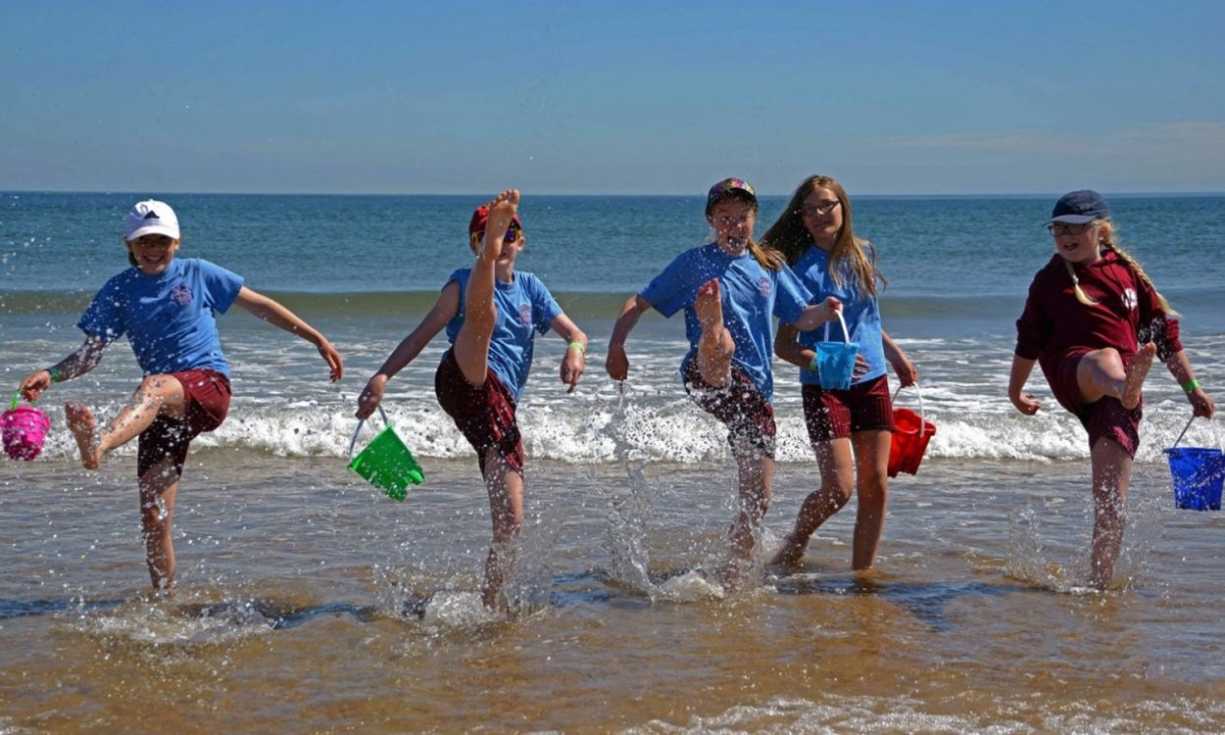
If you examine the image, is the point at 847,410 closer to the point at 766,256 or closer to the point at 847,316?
the point at 847,316

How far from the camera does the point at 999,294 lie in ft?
74.5

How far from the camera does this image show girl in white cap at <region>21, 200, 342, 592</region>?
17.0 ft

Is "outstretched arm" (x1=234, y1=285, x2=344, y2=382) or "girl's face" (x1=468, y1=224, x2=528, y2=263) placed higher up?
"girl's face" (x1=468, y1=224, x2=528, y2=263)

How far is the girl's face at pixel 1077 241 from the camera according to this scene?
5.50 meters

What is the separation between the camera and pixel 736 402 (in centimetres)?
547

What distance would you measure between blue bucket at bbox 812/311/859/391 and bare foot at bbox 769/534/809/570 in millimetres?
989

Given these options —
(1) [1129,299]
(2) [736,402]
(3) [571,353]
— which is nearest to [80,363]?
(3) [571,353]

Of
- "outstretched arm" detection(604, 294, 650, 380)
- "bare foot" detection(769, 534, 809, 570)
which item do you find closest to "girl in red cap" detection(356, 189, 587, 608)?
"outstretched arm" detection(604, 294, 650, 380)

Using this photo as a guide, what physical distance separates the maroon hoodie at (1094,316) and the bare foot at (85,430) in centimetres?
359

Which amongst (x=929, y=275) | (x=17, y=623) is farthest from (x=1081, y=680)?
(x=929, y=275)

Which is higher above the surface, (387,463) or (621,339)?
(621,339)

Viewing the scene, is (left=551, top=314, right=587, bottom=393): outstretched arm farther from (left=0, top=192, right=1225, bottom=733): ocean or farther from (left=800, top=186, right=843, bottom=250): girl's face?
(left=800, top=186, right=843, bottom=250): girl's face

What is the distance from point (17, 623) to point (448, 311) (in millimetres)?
2007

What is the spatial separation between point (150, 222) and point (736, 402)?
2354mm
